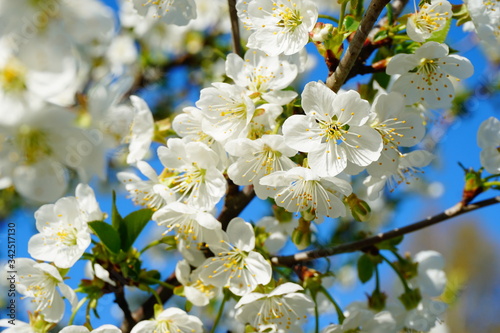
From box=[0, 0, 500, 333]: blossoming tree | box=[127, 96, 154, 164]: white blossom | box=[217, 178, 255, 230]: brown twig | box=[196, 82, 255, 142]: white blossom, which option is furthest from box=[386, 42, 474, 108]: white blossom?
box=[127, 96, 154, 164]: white blossom

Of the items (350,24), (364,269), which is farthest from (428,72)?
(364,269)

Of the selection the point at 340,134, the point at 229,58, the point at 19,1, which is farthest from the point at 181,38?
the point at 19,1

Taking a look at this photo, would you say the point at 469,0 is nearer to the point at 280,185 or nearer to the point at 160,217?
the point at 280,185

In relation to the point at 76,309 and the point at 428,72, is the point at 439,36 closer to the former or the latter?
the point at 428,72

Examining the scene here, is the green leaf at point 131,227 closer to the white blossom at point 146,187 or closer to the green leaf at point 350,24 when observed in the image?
the white blossom at point 146,187

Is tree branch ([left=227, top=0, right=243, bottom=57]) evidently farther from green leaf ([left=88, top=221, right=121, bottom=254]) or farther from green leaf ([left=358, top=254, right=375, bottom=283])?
green leaf ([left=358, top=254, right=375, bottom=283])

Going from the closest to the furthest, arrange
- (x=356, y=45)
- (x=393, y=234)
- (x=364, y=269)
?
1. (x=356, y=45)
2. (x=393, y=234)
3. (x=364, y=269)

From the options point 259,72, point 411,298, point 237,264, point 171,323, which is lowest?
point 411,298
